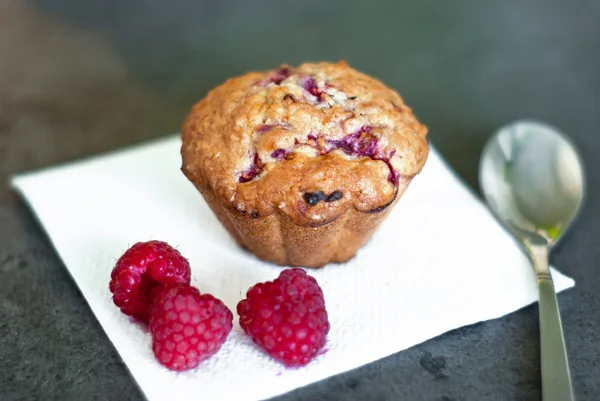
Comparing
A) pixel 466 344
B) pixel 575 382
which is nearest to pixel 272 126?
pixel 466 344

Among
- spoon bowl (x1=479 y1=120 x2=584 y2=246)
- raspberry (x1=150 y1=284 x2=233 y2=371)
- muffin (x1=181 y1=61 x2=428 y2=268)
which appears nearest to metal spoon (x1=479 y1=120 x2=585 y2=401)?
spoon bowl (x1=479 y1=120 x2=584 y2=246)

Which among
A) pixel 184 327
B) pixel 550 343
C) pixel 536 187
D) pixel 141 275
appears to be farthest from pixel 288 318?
pixel 536 187

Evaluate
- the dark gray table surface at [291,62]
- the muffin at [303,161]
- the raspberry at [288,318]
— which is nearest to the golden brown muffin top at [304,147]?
the muffin at [303,161]

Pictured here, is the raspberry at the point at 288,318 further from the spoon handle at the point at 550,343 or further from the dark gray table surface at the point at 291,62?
the spoon handle at the point at 550,343

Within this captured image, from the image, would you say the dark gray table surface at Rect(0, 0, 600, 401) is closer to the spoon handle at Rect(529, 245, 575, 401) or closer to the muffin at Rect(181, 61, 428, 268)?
the spoon handle at Rect(529, 245, 575, 401)

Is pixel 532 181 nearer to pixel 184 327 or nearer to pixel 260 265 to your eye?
pixel 260 265

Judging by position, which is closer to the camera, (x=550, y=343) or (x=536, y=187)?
(x=550, y=343)
